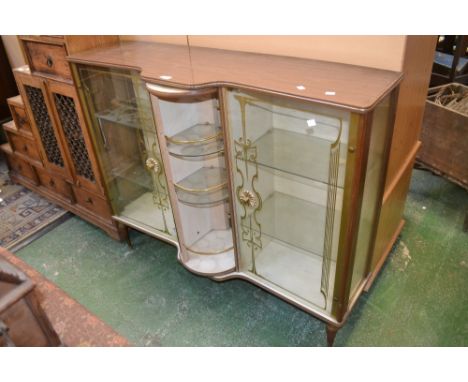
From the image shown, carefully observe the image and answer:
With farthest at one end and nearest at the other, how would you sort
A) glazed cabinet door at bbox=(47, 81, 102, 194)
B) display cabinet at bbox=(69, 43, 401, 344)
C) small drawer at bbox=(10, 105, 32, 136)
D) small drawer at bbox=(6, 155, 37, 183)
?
1. small drawer at bbox=(6, 155, 37, 183)
2. small drawer at bbox=(10, 105, 32, 136)
3. glazed cabinet door at bbox=(47, 81, 102, 194)
4. display cabinet at bbox=(69, 43, 401, 344)

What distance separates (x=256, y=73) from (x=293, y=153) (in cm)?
32

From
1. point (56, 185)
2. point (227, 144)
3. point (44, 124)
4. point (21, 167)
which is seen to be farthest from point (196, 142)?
point (21, 167)

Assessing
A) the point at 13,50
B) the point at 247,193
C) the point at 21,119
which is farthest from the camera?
the point at 13,50

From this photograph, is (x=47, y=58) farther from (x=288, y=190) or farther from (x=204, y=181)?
(x=288, y=190)

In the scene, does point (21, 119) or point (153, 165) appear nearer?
point (153, 165)

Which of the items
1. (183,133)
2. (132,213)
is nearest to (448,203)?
(183,133)

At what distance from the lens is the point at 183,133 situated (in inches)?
66.3

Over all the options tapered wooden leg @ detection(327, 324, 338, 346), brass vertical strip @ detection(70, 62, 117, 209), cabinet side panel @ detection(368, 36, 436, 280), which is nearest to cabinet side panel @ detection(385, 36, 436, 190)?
cabinet side panel @ detection(368, 36, 436, 280)

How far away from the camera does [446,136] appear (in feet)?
7.19

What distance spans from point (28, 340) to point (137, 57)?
1187 millimetres

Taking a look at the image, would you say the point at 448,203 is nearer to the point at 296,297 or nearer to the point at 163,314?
the point at 296,297

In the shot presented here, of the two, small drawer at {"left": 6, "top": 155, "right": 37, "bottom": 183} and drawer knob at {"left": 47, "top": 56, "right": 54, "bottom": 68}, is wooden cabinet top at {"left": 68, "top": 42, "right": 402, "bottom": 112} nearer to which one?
drawer knob at {"left": 47, "top": 56, "right": 54, "bottom": 68}

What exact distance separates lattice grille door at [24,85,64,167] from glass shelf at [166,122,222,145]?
905 mm

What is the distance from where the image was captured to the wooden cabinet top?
46.6 inches
